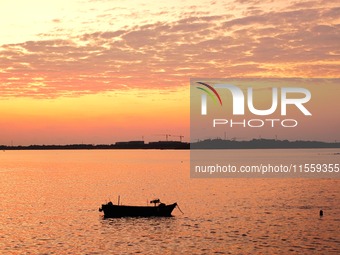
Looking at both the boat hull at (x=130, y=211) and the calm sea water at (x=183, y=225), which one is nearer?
the calm sea water at (x=183, y=225)

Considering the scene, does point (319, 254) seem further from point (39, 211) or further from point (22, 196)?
point (22, 196)

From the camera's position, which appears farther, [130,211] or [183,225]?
[130,211]

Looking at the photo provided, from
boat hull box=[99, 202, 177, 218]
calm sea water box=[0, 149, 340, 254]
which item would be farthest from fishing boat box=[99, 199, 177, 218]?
calm sea water box=[0, 149, 340, 254]

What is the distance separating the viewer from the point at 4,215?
3359 inches

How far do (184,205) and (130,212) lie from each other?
65.6ft

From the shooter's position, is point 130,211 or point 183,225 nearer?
point 183,225

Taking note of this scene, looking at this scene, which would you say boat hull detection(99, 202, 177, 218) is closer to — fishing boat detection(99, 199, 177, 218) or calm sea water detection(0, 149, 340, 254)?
fishing boat detection(99, 199, 177, 218)

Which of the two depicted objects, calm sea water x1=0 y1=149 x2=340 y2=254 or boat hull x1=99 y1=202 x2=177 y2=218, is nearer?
calm sea water x1=0 y1=149 x2=340 y2=254

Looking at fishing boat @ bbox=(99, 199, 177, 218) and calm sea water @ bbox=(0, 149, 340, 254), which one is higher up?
fishing boat @ bbox=(99, 199, 177, 218)

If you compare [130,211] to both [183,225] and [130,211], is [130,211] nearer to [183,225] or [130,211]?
[130,211]

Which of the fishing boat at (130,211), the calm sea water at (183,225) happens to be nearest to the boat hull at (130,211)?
the fishing boat at (130,211)

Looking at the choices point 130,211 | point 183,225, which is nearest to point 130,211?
point 130,211

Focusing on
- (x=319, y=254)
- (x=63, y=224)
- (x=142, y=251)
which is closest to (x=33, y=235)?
(x=63, y=224)

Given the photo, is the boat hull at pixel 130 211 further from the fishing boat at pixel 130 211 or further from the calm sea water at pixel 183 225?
the calm sea water at pixel 183 225
